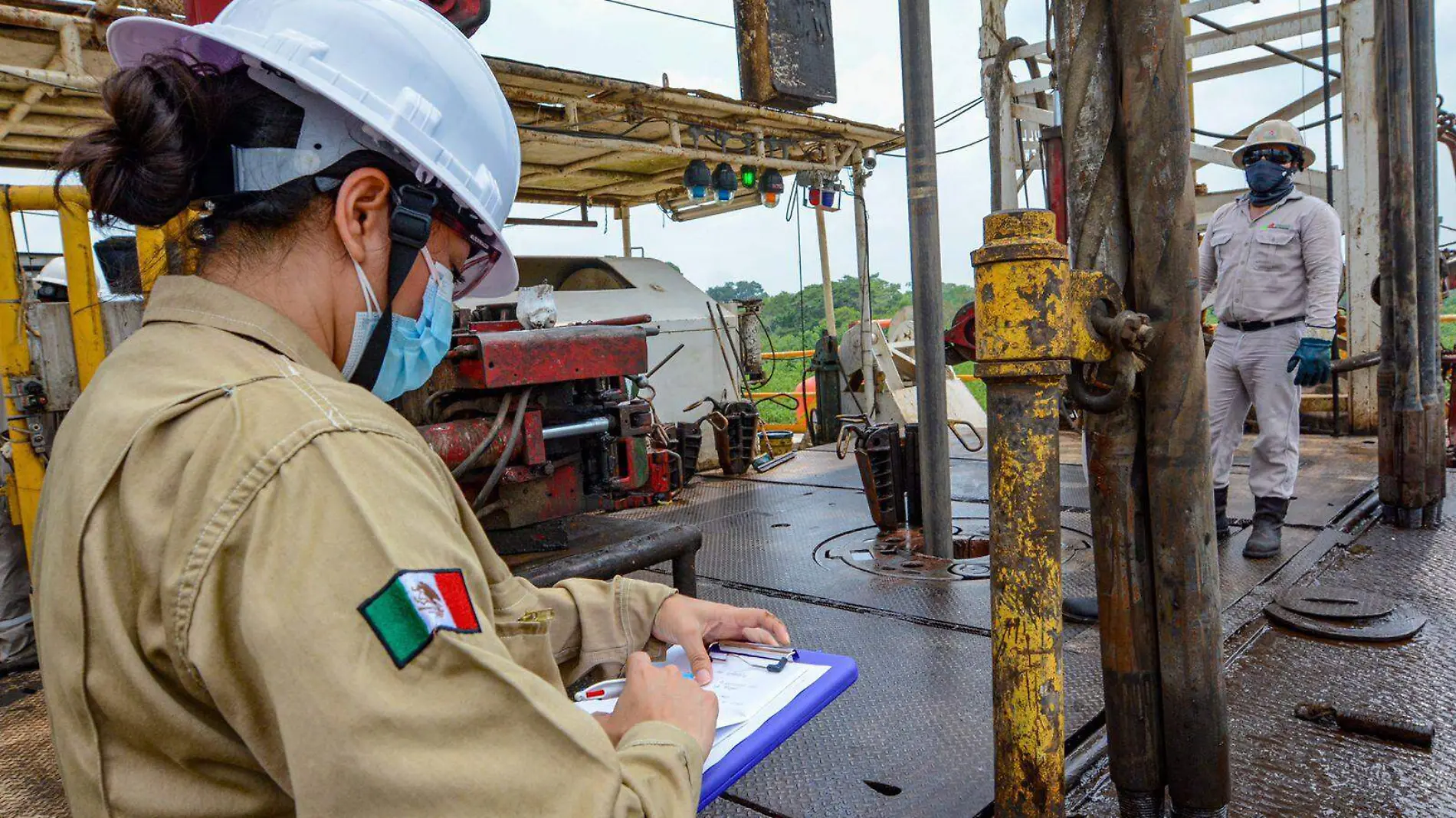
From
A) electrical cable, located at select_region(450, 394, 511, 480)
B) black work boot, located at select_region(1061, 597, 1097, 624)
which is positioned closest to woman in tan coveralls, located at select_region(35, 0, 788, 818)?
electrical cable, located at select_region(450, 394, 511, 480)

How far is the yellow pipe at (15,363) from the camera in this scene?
3238mm

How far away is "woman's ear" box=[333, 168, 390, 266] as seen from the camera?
0.99 metres

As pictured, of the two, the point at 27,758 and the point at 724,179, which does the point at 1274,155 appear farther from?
the point at 724,179

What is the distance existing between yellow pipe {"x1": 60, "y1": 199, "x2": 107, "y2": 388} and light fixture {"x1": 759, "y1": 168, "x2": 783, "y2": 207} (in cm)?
686

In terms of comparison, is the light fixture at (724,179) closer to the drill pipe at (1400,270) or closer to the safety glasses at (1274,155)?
the safety glasses at (1274,155)

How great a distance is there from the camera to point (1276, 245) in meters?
3.97

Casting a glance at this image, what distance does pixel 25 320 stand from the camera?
10.8ft

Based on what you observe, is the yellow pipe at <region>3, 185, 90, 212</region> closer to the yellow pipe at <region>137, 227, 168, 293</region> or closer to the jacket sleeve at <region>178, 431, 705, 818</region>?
the yellow pipe at <region>137, 227, 168, 293</region>

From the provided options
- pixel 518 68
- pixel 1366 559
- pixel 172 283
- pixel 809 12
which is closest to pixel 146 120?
pixel 172 283

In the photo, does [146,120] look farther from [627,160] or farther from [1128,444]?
[627,160]

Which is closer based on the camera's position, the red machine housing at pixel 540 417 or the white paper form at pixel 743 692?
the white paper form at pixel 743 692

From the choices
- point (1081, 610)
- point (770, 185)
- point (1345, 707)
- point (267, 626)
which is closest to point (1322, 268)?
point (1081, 610)

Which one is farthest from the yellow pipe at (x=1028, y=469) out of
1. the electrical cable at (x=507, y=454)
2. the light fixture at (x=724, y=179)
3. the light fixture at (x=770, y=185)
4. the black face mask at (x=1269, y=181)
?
the light fixture at (x=770, y=185)

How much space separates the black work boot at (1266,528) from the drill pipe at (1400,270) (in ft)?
2.33
